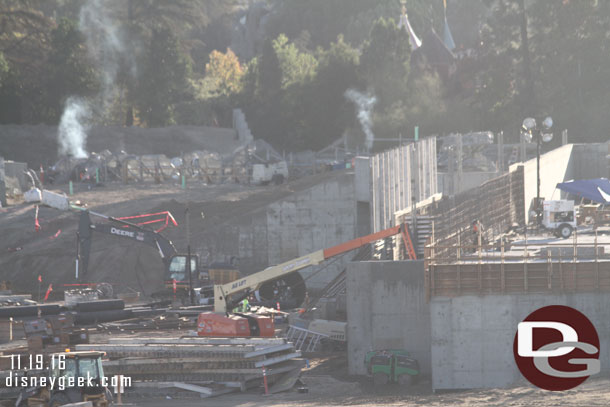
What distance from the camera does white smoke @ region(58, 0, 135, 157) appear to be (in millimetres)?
86562

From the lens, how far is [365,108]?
8769 cm

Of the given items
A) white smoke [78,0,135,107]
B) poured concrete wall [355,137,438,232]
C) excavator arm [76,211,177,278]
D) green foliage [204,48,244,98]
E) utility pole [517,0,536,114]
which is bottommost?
excavator arm [76,211,177,278]

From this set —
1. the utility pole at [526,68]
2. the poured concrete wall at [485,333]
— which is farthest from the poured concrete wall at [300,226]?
the utility pole at [526,68]

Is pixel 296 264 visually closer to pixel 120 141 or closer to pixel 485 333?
pixel 485 333

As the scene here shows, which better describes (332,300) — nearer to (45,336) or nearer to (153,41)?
(45,336)

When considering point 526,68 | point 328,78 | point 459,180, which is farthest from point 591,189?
point 328,78

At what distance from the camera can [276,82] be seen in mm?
99125

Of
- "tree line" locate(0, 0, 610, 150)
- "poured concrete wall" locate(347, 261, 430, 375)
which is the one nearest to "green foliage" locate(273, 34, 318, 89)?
"tree line" locate(0, 0, 610, 150)

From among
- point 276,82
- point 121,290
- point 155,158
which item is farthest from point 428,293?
point 276,82

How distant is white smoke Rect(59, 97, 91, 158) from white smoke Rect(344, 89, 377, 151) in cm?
2295

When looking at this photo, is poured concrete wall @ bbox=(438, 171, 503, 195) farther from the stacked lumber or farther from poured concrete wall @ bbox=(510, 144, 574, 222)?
the stacked lumber

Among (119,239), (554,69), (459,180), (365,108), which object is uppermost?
(554,69)

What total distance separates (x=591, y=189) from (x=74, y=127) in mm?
52446

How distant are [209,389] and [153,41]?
243ft
